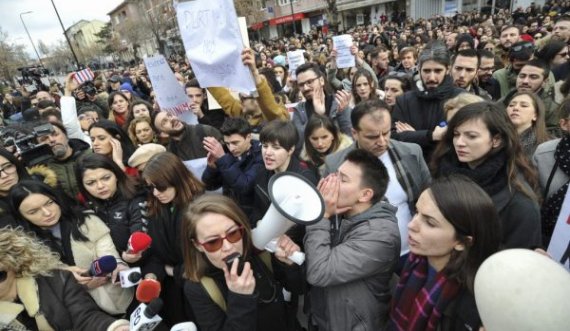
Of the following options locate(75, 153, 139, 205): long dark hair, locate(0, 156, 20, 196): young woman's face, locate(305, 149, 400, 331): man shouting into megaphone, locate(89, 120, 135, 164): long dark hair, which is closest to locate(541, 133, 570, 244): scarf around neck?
locate(305, 149, 400, 331): man shouting into megaphone

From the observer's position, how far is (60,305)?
190 centimetres

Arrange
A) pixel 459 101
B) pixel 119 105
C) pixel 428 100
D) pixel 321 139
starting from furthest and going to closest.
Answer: pixel 119 105 → pixel 428 100 → pixel 321 139 → pixel 459 101

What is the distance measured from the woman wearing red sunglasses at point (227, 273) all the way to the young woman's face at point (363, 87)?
10.2ft

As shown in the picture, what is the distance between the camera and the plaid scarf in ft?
4.68

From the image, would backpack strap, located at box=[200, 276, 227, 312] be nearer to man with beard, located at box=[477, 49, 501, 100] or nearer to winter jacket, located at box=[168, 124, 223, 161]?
winter jacket, located at box=[168, 124, 223, 161]

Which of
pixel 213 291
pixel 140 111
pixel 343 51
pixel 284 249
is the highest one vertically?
pixel 343 51

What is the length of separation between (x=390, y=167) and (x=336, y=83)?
11.8 ft

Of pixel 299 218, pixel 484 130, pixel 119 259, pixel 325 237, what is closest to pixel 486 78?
pixel 484 130

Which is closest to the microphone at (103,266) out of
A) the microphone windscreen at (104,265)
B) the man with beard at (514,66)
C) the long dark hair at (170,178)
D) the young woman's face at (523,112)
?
the microphone windscreen at (104,265)

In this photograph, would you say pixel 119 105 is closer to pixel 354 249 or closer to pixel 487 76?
pixel 354 249

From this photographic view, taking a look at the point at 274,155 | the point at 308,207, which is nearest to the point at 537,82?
the point at 274,155

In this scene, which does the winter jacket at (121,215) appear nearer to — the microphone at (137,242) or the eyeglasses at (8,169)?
the microphone at (137,242)

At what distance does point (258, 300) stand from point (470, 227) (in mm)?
1127

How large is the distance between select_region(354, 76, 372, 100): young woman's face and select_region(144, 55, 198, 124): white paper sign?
2.35 meters
